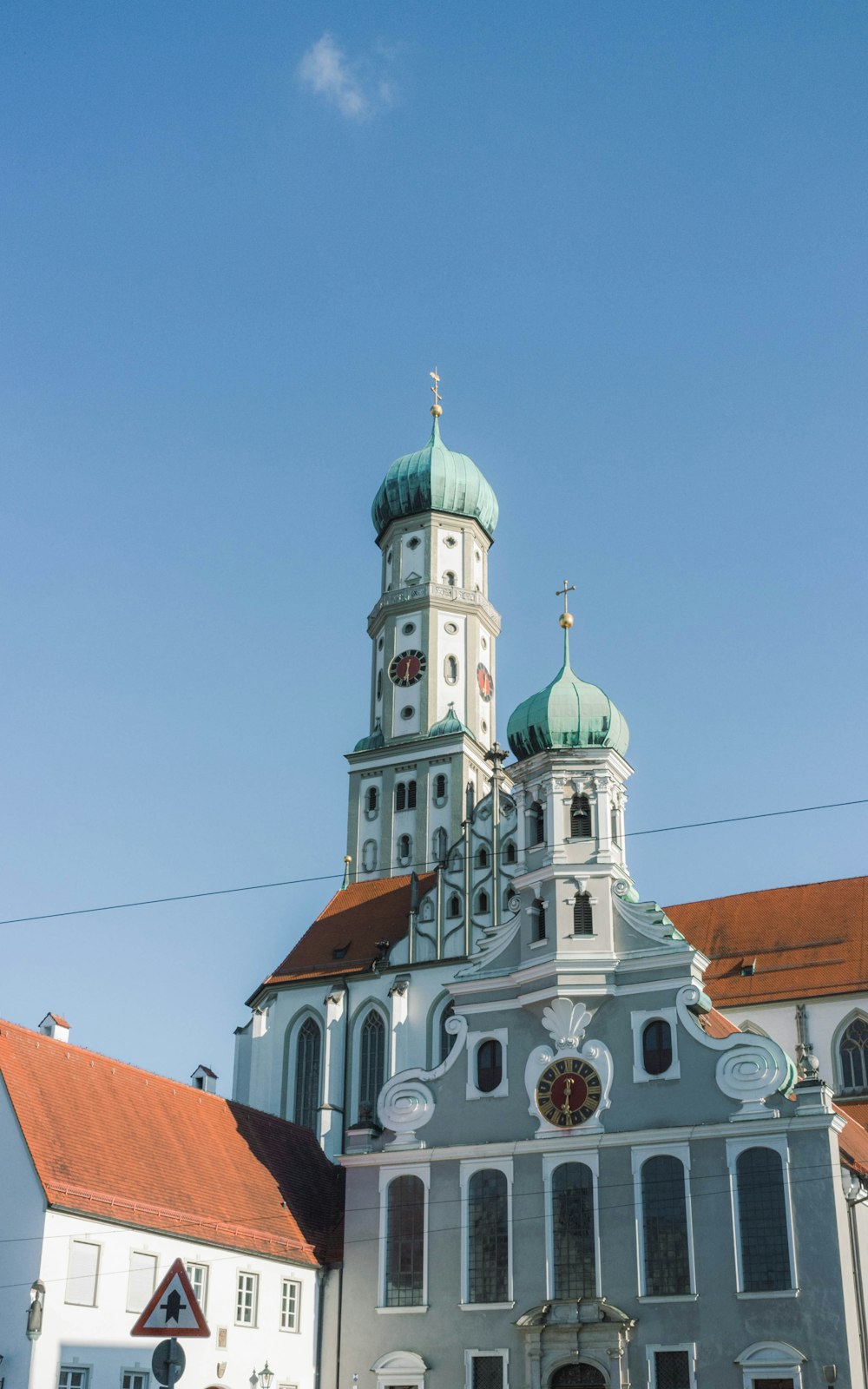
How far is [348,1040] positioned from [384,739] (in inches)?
637

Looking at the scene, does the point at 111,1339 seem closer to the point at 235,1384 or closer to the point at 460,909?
the point at 235,1384

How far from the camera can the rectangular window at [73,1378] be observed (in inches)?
1110

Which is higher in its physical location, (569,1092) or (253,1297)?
(569,1092)

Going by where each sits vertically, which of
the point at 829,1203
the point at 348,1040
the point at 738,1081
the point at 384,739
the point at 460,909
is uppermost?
the point at 384,739

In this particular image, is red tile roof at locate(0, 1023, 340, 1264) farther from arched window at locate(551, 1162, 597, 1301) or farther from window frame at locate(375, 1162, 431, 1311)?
arched window at locate(551, 1162, 597, 1301)

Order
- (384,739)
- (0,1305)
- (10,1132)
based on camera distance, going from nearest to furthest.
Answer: (0,1305) < (10,1132) < (384,739)

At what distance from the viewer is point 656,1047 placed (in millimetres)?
36031

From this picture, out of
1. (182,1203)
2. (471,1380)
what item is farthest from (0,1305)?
(471,1380)

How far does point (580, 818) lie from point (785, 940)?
13.9m

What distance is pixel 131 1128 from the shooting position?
34.3 metres

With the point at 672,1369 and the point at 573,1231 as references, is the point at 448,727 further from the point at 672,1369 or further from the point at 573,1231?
the point at 672,1369

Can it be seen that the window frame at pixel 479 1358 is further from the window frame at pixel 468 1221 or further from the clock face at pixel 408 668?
the clock face at pixel 408 668

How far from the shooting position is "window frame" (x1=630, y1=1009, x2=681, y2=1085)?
3550cm

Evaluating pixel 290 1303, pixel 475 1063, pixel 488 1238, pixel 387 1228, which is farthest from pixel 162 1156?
pixel 475 1063
